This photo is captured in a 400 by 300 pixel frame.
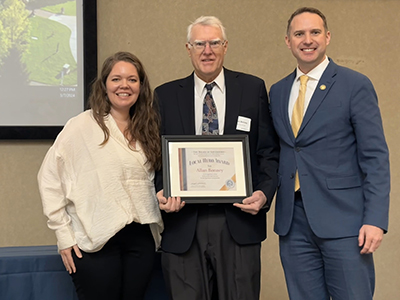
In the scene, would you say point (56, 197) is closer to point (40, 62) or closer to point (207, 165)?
point (207, 165)

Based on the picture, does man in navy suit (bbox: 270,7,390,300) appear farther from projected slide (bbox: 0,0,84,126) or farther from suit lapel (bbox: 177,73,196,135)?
projected slide (bbox: 0,0,84,126)

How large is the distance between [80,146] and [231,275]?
0.86 meters

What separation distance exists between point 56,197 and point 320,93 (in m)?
1.22

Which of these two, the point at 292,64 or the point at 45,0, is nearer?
the point at 45,0

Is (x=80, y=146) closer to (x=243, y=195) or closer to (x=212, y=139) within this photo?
(x=212, y=139)

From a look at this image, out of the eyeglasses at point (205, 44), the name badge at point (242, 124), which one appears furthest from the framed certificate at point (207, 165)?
the eyeglasses at point (205, 44)

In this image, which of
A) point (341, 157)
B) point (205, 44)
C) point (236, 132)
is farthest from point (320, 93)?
point (205, 44)

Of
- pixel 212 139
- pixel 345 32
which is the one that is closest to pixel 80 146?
pixel 212 139

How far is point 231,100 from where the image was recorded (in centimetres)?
189

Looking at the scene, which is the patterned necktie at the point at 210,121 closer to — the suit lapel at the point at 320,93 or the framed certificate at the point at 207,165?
the framed certificate at the point at 207,165

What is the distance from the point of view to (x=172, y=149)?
182cm

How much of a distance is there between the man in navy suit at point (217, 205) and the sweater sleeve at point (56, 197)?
0.41m

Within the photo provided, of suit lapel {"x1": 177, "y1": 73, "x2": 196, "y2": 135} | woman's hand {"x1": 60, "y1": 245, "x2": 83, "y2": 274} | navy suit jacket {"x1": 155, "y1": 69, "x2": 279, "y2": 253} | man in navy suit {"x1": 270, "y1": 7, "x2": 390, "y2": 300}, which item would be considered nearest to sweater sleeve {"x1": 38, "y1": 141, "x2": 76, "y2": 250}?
woman's hand {"x1": 60, "y1": 245, "x2": 83, "y2": 274}

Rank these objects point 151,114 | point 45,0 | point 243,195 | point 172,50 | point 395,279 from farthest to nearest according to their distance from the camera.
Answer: point 395,279 < point 172,50 < point 45,0 < point 151,114 < point 243,195
